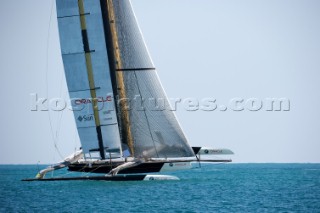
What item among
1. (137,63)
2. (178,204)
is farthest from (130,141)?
(178,204)

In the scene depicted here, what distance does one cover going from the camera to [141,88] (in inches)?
1918

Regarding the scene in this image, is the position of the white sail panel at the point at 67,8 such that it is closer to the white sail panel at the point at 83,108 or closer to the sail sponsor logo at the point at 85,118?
the white sail panel at the point at 83,108

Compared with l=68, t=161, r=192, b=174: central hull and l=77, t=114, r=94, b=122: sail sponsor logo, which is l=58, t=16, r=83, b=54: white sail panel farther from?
l=68, t=161, r=192, b=174: central hull

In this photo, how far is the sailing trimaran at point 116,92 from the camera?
158ft

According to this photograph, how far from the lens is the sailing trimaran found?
4812cm

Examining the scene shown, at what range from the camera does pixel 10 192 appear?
161 feet

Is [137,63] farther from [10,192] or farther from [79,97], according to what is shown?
[10,192]

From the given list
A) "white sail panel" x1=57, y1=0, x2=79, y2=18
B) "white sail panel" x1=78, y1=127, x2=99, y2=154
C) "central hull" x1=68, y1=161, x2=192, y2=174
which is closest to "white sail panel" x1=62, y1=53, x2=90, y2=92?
"white sail panel" x1=57, y1=0, x2=79, y2=18

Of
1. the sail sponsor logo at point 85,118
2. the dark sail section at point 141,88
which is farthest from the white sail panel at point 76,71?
the dark sail section at point 141,88

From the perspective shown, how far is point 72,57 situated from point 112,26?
3825 mm

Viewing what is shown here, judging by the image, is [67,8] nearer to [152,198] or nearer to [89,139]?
[89,139]

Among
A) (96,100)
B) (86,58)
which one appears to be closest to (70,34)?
(86,58)

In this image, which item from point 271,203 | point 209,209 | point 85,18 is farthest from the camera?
point 85,18

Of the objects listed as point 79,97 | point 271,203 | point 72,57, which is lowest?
point 271,203
